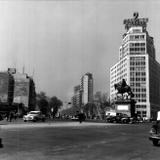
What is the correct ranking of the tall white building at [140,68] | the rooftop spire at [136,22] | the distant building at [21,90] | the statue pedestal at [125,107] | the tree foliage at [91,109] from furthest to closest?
the rooftop spire at [136,22], the tall white building at [140,68], the tree foliage at [91,109], the distant building at [21,90], the statue pedestal at [125,107]

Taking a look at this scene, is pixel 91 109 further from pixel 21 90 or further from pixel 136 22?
pixel 136 22

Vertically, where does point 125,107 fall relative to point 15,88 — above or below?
below

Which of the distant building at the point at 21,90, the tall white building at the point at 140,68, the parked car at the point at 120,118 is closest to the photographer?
the parked car at the point at 120,118

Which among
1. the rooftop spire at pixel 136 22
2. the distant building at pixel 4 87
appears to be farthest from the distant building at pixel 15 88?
the rooftop spire at pixel 136 22

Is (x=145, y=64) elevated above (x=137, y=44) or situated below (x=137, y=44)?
below

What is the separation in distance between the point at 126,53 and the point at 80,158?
171m

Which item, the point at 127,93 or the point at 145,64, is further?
the point at 145,64

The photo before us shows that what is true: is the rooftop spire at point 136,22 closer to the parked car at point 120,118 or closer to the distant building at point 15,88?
the distant building at point 15,88

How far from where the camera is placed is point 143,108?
6575 inches

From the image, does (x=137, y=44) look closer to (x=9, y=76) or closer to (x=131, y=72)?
(x=131, y=72)

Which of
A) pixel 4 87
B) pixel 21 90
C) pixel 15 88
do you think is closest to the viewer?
pixel 4 87

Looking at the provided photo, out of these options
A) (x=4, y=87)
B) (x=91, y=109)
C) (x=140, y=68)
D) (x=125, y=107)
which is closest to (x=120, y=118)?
(x=125, y=107)

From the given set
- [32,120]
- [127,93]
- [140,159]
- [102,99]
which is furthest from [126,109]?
[102,99]

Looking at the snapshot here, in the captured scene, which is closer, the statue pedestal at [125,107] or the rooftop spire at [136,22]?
the statue pedestal at [125,107]
